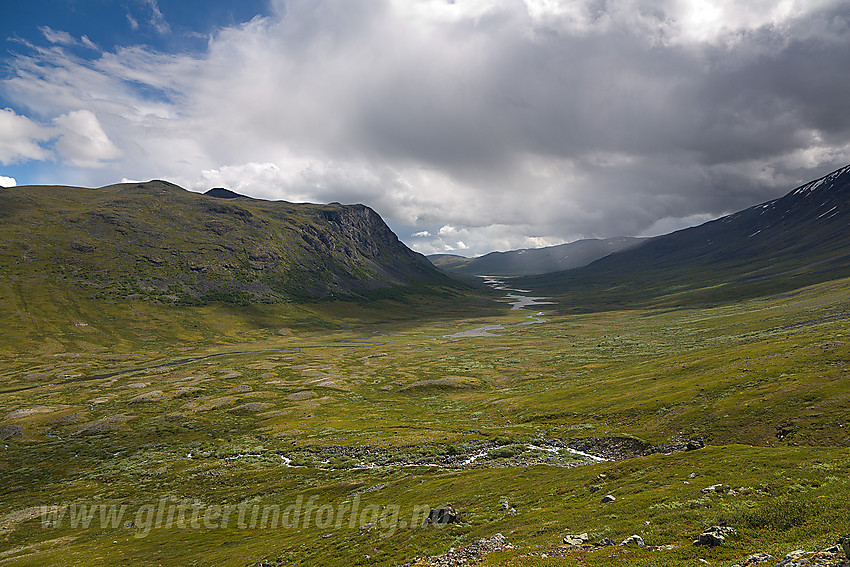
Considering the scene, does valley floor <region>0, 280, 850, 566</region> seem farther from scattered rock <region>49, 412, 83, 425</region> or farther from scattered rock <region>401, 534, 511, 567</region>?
scattered rock <region>401, 534, 511, 567</region>

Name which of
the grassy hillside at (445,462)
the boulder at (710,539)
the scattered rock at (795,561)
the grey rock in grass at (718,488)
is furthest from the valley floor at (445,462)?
the scattered rock at (795,561)

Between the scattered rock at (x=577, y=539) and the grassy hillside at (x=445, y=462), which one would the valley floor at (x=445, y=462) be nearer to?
the grassy hillside at (x=445, y=462)

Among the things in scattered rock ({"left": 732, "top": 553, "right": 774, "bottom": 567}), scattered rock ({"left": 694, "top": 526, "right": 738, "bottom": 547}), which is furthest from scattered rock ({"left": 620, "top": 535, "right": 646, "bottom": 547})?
scattered rock ({"left": 732, "top": 553, "right": 774, "bottom": 567})

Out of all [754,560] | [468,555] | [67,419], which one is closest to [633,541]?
[754,560]

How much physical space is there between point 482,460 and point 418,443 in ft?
50.4

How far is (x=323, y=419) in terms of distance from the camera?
94.6 meters

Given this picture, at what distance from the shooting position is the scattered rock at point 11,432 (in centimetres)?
8999

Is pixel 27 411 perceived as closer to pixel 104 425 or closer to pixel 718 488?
pixel 104 425

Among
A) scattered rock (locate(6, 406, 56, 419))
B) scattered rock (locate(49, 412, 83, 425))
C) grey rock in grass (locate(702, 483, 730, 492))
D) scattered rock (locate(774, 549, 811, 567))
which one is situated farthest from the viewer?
scattered rock (locate(6, 406, 56, 419))

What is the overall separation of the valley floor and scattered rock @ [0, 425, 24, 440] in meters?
0.56

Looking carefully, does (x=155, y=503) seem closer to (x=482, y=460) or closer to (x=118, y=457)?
(x=118, y=457)

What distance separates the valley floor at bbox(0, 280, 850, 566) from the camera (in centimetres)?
2547

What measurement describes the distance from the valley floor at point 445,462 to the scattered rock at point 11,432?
56 cm

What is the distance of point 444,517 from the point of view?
3175 centimetres
